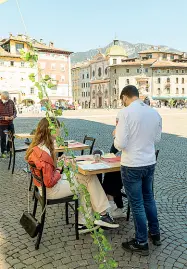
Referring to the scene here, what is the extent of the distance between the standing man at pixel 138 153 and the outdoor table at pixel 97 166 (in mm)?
440

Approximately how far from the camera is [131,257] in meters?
3.42

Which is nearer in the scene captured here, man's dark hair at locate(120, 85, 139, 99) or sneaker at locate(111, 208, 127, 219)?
man's dark hair at locate(120, 85, 139, 99)

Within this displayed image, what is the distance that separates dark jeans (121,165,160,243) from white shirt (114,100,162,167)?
91 mm

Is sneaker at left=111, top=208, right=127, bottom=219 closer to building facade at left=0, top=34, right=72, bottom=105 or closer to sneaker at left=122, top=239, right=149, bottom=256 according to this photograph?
sneaker at left=122, top=239, right=149, bottom=256

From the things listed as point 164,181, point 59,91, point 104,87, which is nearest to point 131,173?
point 164,181

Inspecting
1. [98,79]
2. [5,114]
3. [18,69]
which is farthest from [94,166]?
[98,79]

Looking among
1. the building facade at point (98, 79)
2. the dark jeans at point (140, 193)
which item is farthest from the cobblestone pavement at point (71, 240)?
the building facade at point (98, 79)

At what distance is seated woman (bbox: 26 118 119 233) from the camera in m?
3.55

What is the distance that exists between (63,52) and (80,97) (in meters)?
Answer: 31.9

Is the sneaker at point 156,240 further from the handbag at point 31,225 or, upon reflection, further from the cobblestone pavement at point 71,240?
the handbag at point 31,225

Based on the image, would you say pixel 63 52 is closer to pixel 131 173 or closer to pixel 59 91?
pixel 59 91

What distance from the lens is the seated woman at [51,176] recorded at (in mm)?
3549

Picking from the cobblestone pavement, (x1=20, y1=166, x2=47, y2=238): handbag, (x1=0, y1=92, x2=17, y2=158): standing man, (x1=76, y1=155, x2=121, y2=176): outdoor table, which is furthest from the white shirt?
(x1=0, y1=92, x2=17, y2=158): standing man

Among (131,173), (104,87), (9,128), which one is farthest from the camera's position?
(104,87)
